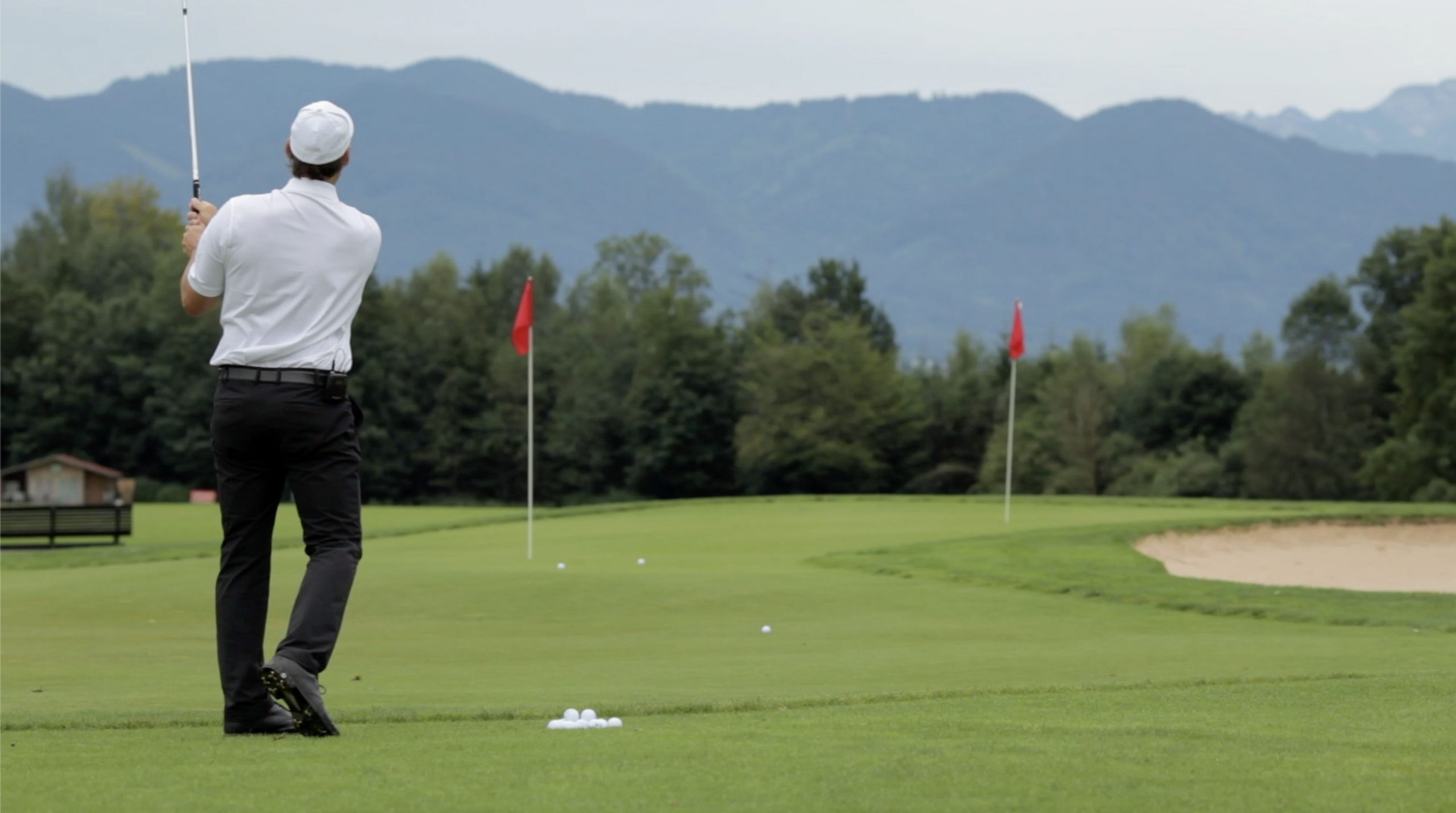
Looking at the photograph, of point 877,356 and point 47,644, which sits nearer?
point 47,644

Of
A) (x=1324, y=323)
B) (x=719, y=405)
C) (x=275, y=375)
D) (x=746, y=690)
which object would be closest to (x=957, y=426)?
(x=719, y=405)

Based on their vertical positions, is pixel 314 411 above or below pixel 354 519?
above

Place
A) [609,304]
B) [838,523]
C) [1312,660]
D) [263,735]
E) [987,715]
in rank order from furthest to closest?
[609,304], [838,523], [1312,660], [987,715], [263,735]

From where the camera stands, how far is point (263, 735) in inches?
212

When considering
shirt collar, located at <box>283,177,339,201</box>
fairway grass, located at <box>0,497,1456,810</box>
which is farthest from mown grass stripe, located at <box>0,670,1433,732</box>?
shirt collar, located at <box>283,177,339,201</box>

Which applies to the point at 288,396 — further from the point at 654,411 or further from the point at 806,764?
the point at 654,411

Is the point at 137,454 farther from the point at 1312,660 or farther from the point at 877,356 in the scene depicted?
the point at 1312,660

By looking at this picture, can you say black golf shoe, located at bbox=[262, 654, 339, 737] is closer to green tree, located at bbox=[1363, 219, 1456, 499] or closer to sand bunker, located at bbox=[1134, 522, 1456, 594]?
sand bunker, located at bbox=[1134, 522, 1456, 594]

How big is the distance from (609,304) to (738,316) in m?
7.20

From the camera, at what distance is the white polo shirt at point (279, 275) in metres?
5.44

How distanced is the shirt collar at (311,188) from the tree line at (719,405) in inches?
2333

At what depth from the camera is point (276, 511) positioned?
5512 millimetres

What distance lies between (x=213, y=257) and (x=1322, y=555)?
663 inches

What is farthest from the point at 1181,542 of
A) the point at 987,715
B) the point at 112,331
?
the point at 112,331
